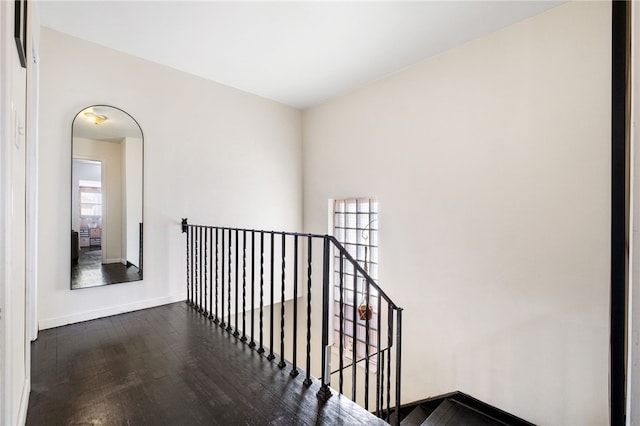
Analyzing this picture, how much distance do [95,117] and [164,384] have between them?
98.6 inches

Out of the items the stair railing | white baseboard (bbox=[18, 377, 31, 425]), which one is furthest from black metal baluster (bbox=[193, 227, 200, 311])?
white baseboard (bbox=[18, 377, 31, 425])

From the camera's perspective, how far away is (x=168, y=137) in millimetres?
3180

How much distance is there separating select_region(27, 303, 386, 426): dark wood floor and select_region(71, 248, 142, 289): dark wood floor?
44 centimetres

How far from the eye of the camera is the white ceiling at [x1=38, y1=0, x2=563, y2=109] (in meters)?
2.33

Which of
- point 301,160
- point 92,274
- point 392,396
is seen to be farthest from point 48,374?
point 301,160

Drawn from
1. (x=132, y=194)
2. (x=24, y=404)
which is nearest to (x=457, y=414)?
(x=24, y=404)

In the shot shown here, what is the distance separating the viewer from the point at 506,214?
2.62 m

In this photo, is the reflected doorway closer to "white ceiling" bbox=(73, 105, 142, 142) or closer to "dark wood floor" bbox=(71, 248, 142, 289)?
"dark wood floor" bbox=(71, 248, 142, 289)

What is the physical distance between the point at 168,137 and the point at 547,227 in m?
3.80

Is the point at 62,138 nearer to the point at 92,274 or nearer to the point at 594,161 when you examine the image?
the point at 92,274

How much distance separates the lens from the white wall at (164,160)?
2535 millimetres

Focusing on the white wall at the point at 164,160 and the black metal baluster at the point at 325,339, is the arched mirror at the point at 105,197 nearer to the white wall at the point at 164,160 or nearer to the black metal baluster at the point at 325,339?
the white wall at the point at 164,160

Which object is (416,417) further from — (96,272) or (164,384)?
(96,272)

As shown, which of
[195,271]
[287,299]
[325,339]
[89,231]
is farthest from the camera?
[287,299]
